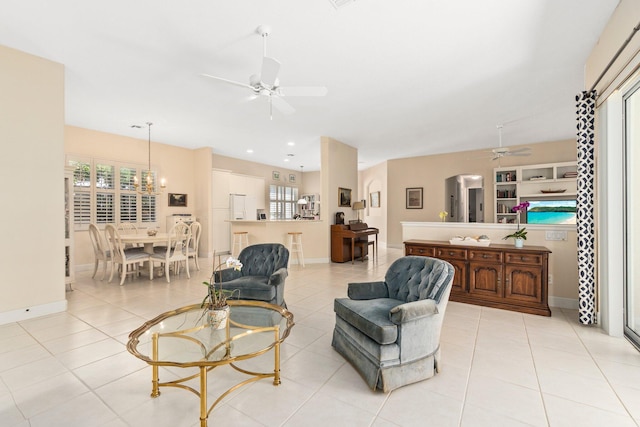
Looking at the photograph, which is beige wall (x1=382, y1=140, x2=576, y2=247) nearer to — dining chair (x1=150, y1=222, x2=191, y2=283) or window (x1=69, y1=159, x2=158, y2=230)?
dining chair (x1=150, y1=222, x2=191, y2=283)

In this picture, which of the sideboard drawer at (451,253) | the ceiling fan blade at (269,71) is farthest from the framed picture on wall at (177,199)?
the sideboard drawer at (451,253)

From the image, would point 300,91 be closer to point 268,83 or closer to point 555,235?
point 268,83

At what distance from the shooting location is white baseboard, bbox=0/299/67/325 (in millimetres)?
3172

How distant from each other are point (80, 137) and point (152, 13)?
4.89 meters

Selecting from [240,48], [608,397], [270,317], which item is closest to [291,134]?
[240,48]

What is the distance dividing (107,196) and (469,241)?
289 inches

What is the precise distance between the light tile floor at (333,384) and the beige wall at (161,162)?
13.5 feet

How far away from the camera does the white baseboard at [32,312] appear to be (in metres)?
3.17

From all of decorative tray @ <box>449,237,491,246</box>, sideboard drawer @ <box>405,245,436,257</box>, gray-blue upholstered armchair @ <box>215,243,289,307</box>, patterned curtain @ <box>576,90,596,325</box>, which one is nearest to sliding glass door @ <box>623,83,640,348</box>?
patterned curtain @ <box>576,90,596,325</box>

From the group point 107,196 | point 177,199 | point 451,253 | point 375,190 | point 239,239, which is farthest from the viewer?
point 375,190

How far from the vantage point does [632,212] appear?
284cm

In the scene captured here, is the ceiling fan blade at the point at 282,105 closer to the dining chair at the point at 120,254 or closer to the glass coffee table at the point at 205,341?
the glass coffee table at the point at 205,341

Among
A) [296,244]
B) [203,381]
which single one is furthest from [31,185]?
[296,244]

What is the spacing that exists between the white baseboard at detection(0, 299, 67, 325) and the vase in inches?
112
